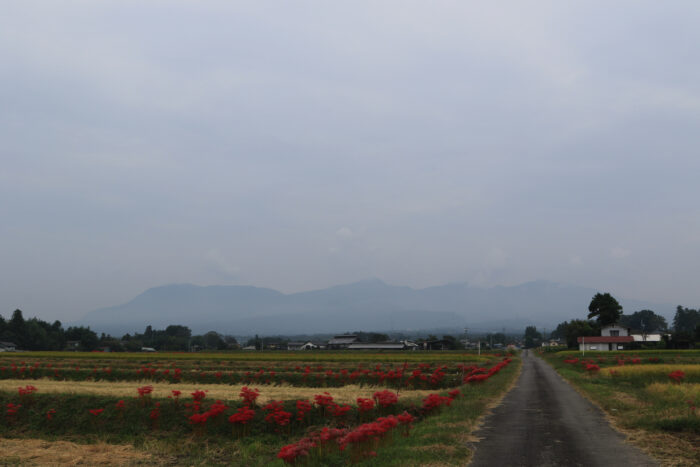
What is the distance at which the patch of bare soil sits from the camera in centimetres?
1573

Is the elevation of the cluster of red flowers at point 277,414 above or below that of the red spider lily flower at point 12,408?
above

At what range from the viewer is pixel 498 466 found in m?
12.2

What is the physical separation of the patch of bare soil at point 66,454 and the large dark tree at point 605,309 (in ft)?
426

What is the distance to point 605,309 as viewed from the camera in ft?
418

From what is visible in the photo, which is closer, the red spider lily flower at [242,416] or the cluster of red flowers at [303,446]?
the cluster of red flowers at [303,446]

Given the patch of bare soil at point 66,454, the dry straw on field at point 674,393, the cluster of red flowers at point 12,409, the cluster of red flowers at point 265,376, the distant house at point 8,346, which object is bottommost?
the distant house at point 8,346

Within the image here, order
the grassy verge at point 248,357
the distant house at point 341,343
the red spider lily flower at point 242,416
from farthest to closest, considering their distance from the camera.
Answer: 1. the distant house at point 341,343
2. the grassy verge at point 248,357
3. the red spider lily flower at point 242,416

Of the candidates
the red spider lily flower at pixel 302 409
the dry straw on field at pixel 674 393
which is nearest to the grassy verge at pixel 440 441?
the red spider lily flower at pixel 302 409

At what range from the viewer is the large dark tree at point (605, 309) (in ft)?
415

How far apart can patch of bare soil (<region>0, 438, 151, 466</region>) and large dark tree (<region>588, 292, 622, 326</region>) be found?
129847 mm

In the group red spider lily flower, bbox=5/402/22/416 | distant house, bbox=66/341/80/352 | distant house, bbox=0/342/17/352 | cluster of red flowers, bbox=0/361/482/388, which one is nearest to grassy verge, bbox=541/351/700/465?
cluster of red flowers, bbox=0/361/482/388

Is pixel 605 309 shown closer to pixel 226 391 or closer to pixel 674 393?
pixel 674 393

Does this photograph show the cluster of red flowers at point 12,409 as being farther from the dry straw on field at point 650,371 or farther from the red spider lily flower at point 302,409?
the dry straw on field at point 650,371

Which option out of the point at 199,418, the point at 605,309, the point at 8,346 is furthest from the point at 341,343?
the point at 199,418
